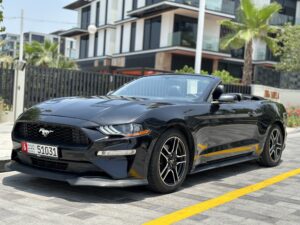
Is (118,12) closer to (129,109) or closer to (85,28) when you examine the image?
(85,28)

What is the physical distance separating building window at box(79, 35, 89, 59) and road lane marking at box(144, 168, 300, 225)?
48.0m

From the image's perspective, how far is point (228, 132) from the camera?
6070 millimetres

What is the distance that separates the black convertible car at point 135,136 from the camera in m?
4.53

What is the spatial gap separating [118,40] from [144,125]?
136ft

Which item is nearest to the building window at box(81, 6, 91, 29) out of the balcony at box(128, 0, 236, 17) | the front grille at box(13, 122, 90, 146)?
the balcony at box(128, 0, 236, 17)

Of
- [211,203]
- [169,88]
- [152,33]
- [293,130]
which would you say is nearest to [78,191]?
[211,203]

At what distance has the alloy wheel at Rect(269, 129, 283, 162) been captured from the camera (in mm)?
7402

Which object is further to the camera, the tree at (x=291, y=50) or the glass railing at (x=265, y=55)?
the glass railing at (x=265, y=55)

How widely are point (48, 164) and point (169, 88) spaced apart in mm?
2093

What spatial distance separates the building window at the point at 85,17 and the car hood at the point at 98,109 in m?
48.4

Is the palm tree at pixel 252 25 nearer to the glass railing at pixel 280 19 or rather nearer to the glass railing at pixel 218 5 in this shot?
the glass railing at pixel 218 5

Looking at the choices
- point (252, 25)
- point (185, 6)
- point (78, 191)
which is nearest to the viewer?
point (78, 191)

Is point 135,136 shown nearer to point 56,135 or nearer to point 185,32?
point 56,135

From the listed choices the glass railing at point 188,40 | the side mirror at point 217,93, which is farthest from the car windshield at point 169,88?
the glass railing at point 188,40
